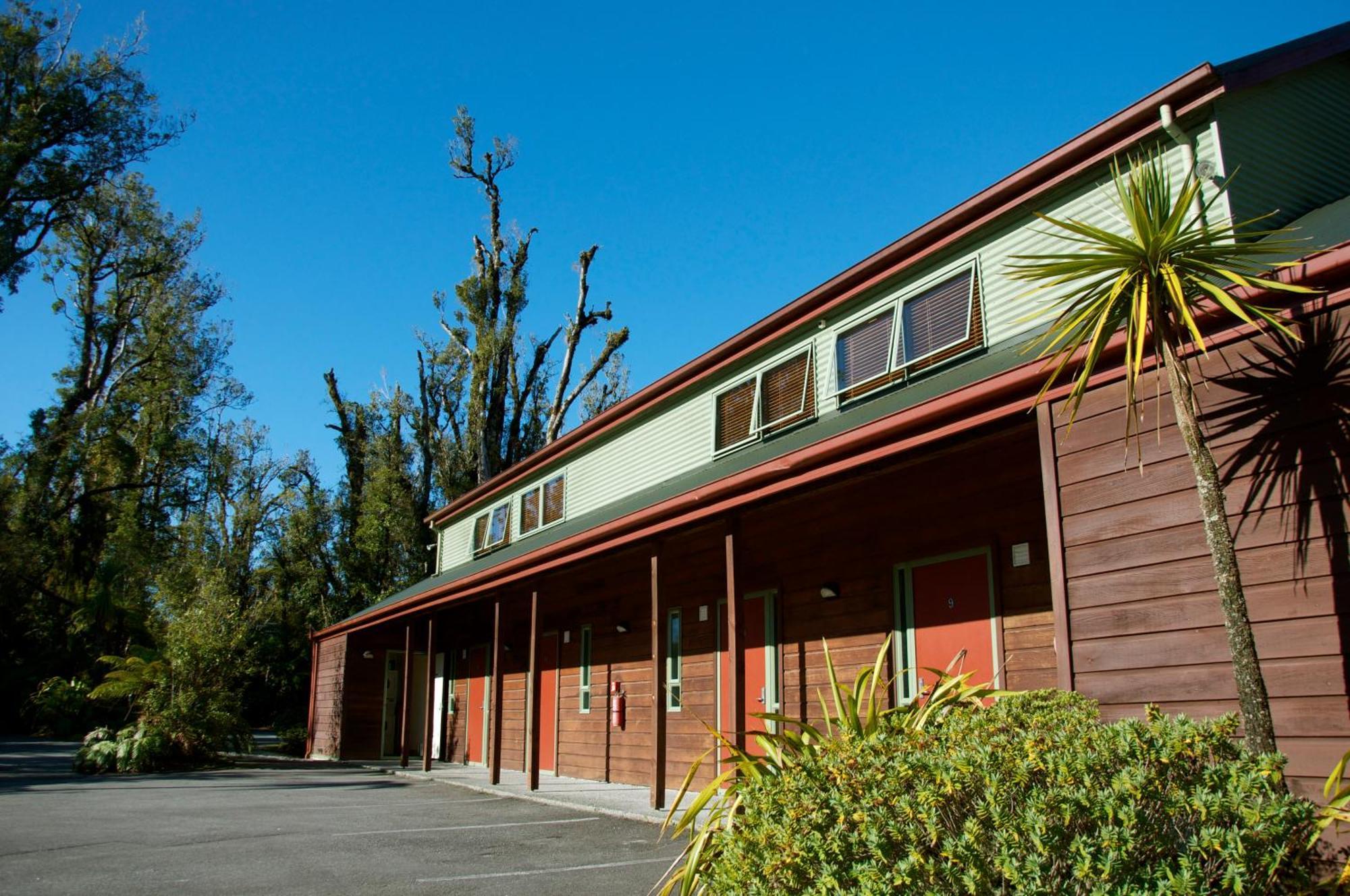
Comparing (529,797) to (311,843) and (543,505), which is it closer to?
(311,843)

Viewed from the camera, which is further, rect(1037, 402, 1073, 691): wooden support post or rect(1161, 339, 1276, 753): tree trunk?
rect(1037, 402, 1073, 691): wooden support post

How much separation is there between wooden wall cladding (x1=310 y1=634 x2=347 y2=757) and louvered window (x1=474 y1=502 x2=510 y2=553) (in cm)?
372

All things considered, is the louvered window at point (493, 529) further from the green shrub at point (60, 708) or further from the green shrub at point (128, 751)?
the green shrub at point (60, 708)

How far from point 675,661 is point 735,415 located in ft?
10.9

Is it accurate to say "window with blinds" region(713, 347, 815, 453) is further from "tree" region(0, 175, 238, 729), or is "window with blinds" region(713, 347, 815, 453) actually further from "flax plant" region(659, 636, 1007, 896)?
"tree" region(0, 175, 238, 729)

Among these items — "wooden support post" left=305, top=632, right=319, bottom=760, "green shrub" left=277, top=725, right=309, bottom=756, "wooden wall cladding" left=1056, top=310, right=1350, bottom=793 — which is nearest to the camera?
"wooden wall cladding" left=1056, top=310, right=1350, bottom=793

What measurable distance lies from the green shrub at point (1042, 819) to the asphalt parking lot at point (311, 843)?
3037 mm

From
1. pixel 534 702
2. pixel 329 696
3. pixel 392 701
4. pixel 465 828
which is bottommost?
pixel 465 828

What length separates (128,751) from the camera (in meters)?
17.8

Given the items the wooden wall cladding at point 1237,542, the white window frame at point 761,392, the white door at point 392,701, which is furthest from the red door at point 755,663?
the white door at point 392,701

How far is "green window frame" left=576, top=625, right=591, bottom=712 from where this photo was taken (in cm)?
1545

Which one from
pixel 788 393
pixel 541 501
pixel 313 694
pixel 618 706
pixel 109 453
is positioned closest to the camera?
pixel 788 393

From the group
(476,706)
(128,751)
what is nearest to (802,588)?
(476,706)

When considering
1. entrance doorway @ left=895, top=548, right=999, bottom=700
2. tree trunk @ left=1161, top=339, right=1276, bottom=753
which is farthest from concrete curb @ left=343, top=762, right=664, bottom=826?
tree trunk @ left=1161, top=339, right=1276, bottom=753
